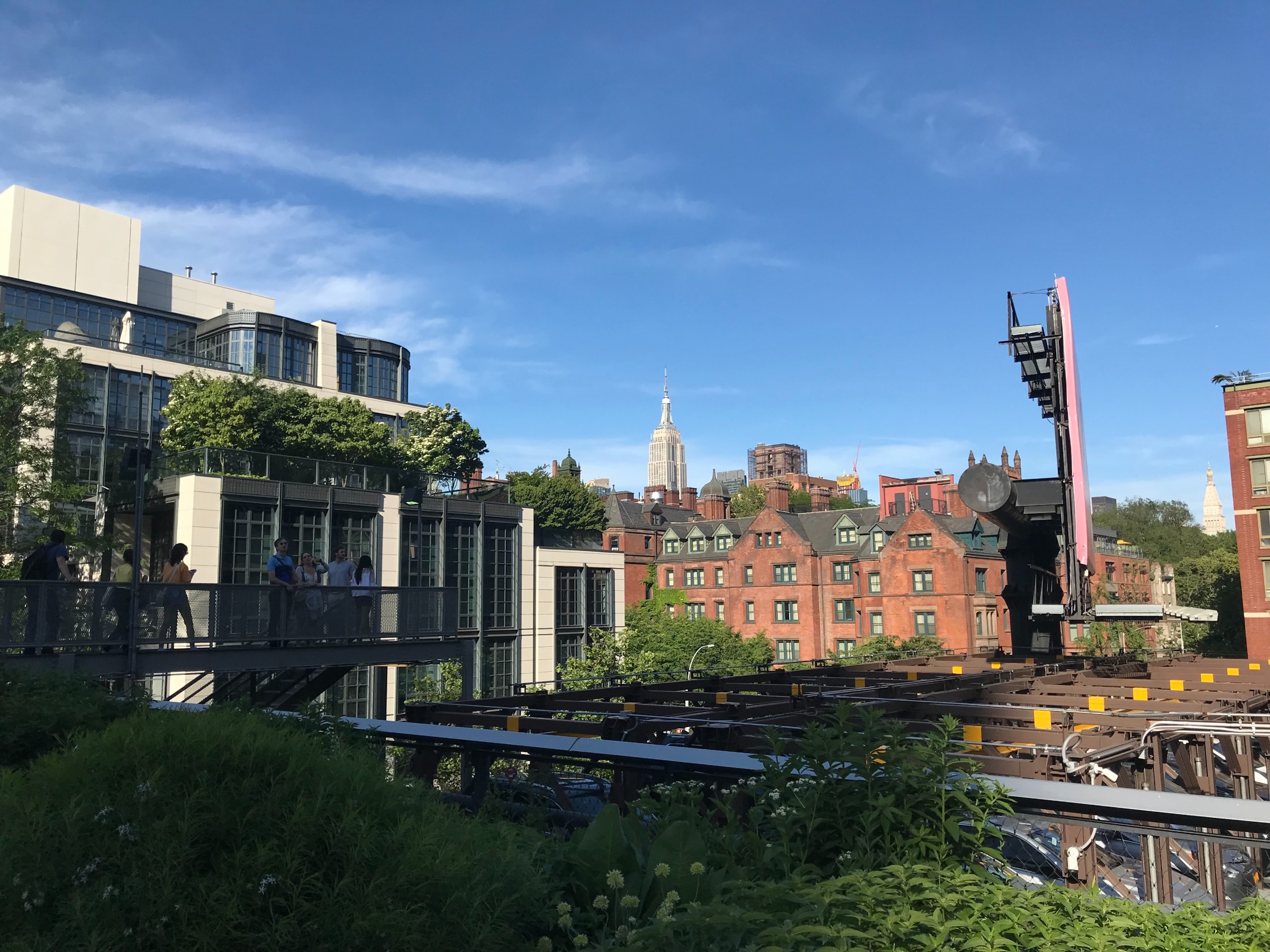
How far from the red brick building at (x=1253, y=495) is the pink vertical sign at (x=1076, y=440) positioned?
39.7 metres

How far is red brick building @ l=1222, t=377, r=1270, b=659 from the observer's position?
50125 mm

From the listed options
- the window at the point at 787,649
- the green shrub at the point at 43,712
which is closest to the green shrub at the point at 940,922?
the green shrub at the point at 43,712

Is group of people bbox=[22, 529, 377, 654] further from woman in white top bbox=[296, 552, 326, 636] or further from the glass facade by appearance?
the glass facade

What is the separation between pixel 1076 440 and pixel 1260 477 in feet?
136

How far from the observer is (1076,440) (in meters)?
17.7

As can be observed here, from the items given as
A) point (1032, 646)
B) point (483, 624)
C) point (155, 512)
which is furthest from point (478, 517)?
point (1032, 646)

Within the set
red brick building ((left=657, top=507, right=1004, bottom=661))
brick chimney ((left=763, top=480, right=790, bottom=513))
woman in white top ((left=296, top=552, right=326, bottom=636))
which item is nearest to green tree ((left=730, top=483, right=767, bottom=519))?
brick chimney ((left=763, top=480, right=790, bottom=513))

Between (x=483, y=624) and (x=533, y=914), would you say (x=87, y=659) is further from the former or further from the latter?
(x=483, y=624)

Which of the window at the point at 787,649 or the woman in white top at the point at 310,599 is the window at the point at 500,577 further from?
the window at the point at 787,649

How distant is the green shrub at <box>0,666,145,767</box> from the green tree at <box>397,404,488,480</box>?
4724 cm

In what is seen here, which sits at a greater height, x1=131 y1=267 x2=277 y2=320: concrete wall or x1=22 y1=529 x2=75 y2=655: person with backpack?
x1=131 y1=267 x2=277 y2=320: concrete wall

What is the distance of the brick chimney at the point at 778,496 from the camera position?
74.4m

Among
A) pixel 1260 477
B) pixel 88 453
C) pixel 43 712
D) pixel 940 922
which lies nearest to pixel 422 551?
pixel 88 453

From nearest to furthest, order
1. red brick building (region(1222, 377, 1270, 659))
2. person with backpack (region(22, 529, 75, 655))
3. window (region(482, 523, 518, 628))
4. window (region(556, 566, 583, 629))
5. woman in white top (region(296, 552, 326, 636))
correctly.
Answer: person with backpack (region(22, 529, 75, 655)), woman in white top (region(296, 552, 326, 636)), window (region(482, 523, 518, 628)), window (region(556, 566, 583, 629)), red brick building (region(1222, 377, 1270, 659))
